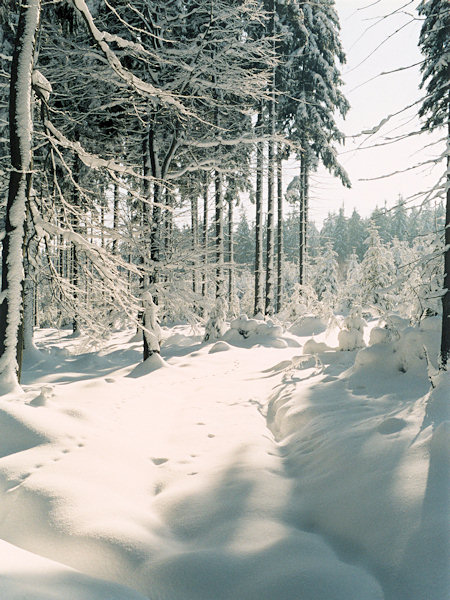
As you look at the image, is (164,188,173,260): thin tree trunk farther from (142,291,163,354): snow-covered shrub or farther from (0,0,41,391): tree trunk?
(0,0,41,391): tree trunk

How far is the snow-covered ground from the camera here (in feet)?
6.48

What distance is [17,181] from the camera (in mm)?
4891

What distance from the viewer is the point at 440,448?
2654mm

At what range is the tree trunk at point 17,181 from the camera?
189 inches

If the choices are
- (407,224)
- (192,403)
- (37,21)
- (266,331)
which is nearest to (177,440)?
(192,403)

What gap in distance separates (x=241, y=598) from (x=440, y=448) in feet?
5.26

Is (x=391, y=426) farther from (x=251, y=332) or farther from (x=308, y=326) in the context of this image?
(x=308, y=326)

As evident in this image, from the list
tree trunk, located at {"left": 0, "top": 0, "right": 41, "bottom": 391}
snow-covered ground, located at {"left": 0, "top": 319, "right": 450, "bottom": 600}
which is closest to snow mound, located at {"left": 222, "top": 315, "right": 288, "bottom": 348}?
snow-covered ground, located at {"left": 0, "top": 319, "right": 450, "bottom": 600}

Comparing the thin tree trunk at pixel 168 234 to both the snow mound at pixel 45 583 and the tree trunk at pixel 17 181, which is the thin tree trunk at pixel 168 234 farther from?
the snow mound at pixel 45 583

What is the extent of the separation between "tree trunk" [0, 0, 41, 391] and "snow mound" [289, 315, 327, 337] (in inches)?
407

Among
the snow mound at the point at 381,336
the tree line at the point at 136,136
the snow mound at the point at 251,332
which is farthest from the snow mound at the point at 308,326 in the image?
the snow mound at the point at 381,336

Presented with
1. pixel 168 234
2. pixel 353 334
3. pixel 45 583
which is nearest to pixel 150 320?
pixel 168 234

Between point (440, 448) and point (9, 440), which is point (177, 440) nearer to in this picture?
point (9, 440)

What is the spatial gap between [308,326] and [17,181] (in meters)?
11.1
